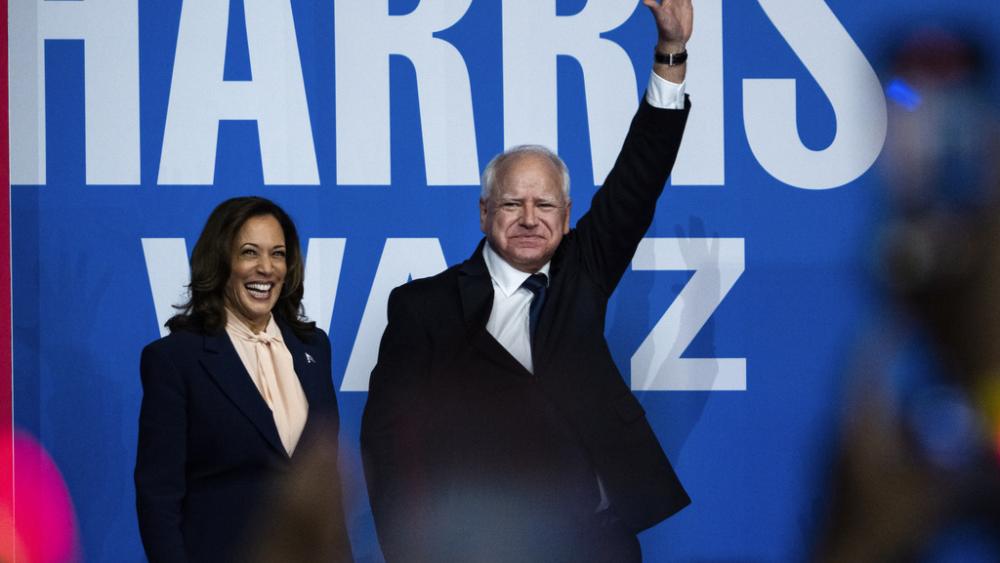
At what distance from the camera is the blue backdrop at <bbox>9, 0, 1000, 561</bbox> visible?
3438 millimetres

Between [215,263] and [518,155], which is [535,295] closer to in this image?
[518,155]

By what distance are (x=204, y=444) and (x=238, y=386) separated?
0.41 feet

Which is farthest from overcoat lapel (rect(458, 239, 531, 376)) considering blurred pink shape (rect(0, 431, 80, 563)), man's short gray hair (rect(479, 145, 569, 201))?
blurred pink shape (rect(0, 431, 80, 563))

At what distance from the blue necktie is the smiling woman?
47 centimetres

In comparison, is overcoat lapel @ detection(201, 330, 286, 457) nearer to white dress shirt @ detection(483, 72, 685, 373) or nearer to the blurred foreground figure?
white dress shirt @ detection(483, 72, 685, 373)

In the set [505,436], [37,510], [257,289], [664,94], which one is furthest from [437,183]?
[37,510]

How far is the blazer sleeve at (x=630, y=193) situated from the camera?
2297mm

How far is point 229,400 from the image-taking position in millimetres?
2295

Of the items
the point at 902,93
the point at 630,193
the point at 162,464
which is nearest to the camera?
Answer: the point at 162,464

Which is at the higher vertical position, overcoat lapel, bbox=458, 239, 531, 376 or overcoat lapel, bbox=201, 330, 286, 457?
overcoat lapel, bbox=458, 239, 531, 376

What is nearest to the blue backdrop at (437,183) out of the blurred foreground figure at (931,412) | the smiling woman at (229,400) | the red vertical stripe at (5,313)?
the red vertical stripe at (5,313)

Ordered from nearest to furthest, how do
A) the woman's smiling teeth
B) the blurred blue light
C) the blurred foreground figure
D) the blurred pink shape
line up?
the blurred foreground figure, the woman's smiling teeth, the blurred blue light, the blurred pink shape

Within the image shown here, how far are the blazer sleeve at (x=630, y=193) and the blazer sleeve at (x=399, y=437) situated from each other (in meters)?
0.39

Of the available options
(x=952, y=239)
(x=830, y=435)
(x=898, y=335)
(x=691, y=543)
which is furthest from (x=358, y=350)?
(x=952, y=239)
